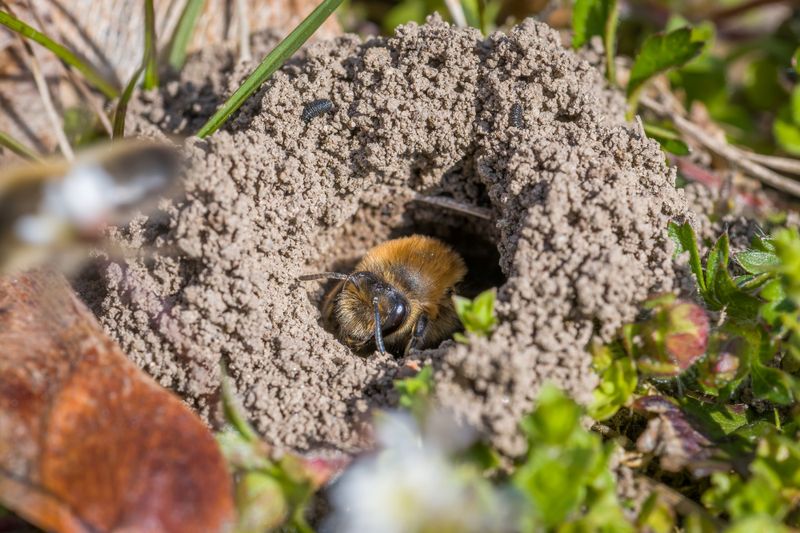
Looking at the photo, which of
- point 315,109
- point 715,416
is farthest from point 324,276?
point 715,416

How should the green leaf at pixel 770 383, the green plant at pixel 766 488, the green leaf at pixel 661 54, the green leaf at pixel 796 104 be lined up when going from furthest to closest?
the green leaf at pixel 796 104 < the green leaf at pixel 661 54 < the green leaf at pixel 770 383 < the green plant at pixel 766 488

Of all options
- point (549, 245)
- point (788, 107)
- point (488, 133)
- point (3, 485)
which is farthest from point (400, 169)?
point (788, 107)

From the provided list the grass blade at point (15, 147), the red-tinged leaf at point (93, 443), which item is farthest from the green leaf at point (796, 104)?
the grass blade at point (15, 147)

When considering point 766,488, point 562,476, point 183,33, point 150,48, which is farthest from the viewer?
point 183,33

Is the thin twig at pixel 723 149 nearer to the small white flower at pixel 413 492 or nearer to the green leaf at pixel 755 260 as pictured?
the green leaf at pixel 755 260

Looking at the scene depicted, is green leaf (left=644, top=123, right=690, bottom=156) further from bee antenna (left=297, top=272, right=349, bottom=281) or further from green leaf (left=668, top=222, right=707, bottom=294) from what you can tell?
bee antenna (left=297, top=272, right=349, bottom=281)

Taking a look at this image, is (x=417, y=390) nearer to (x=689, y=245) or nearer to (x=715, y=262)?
(x=689, y=245)
